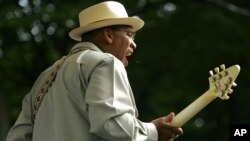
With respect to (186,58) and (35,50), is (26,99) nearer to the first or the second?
(35,50)

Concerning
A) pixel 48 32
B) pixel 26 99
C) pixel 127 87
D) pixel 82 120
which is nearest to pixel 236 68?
pixel 127 87

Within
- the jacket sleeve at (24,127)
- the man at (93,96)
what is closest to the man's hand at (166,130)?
the man at (93,96)

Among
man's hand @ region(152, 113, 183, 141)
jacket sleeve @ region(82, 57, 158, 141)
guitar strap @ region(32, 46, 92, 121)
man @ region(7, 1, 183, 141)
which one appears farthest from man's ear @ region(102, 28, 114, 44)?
man's hand @ region(152, 113, 183, 141)

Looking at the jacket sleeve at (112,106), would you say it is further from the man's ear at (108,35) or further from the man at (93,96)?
the man's ear at (108,35)

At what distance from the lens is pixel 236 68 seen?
12.9 ft

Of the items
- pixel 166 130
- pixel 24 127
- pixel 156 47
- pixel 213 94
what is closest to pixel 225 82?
pixel 213 94

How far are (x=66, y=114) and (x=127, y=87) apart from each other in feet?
1.02

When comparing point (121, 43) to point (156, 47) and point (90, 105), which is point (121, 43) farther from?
point (156, 47)

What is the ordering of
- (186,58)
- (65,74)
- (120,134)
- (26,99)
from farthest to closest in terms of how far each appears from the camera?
(186,58), (26,99), (65,74), (120,134)

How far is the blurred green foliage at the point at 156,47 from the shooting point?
13.4m

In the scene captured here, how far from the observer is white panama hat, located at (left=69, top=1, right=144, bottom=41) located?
4.11m

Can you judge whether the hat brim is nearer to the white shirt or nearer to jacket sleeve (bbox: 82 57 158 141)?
the white shirt

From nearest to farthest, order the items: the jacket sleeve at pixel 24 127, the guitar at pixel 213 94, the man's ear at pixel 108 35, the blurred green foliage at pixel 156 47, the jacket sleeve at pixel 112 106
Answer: the jacket sleeve at pixel 112 106, the guitar at pixel 213 94, the man's ear at pixel 108 35, the jacket sleeve at pixel 24 127, the blurred green foliage at pixel 156 47

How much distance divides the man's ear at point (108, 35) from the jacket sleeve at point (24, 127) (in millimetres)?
534
